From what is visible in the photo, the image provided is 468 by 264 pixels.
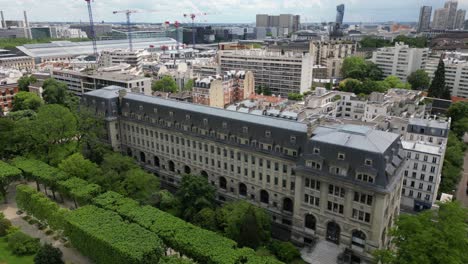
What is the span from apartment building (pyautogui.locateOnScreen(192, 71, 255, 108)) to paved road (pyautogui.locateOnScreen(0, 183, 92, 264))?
7491cm

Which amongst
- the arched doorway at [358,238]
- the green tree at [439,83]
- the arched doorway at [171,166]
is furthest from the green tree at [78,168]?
the green tree at [439,83]

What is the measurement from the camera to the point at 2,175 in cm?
7400

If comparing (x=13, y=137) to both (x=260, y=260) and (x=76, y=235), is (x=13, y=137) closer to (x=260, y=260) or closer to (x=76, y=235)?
(x=76, y=235)

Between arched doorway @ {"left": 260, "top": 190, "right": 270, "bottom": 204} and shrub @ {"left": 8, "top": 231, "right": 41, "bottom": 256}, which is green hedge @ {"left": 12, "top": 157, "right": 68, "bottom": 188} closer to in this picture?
shrub @ {"left": 8, "top": 231, "right": 41, "bottom": 256}

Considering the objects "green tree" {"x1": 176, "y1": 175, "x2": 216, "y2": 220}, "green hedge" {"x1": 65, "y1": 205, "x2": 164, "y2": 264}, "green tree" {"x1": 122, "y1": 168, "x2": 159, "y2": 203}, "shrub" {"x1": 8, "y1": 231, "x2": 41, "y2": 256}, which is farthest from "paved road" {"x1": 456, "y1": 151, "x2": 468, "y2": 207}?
"shrub" {"x1": 8, "y1": 231, "x2": 41, "y2": 256}

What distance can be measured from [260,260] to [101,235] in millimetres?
25835

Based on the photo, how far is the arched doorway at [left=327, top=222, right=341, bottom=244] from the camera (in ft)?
204

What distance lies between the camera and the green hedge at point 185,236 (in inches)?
2021

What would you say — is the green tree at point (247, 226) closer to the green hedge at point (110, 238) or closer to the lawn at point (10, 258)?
the green hedge at point (110, 238)

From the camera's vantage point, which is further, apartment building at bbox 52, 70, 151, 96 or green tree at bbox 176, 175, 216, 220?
apartment building at bbox 52, 70, 151, 96

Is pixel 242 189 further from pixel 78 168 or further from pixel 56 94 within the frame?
pixel 56 94

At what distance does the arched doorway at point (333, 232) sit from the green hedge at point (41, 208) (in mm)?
47927

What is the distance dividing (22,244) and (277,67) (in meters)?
140

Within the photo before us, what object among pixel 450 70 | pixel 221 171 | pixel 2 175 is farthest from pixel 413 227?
pixel 450 70
